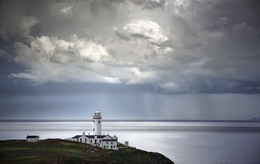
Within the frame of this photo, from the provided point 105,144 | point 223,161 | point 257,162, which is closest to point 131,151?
point 105,144

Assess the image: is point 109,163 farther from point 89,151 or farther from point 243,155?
point 243,155

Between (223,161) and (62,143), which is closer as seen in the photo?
(62,143)

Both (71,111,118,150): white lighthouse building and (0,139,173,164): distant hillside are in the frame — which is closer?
(0,139,173,164): distant hillside

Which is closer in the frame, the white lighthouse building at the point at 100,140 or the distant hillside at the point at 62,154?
the distant hillside at the point at 62,154

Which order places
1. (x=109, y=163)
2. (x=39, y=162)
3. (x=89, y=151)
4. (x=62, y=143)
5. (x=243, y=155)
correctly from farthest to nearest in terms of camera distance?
(x=243, y=155), (x=62, y=143), (x=89, y=151), (x=109, y=163), (x=39, y=162)

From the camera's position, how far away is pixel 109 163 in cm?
7019

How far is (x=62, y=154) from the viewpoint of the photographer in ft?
226

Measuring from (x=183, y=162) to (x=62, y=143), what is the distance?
129 ft

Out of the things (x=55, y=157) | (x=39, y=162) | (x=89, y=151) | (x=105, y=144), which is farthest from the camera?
(x=105, y=144)

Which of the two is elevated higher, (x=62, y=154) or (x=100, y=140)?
(x=100, y=140)

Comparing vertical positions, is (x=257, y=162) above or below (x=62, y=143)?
below

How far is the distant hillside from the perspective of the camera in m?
64.2

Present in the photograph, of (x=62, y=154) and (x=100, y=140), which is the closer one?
(x=62, y=154)

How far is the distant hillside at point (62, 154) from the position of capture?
211 feet
